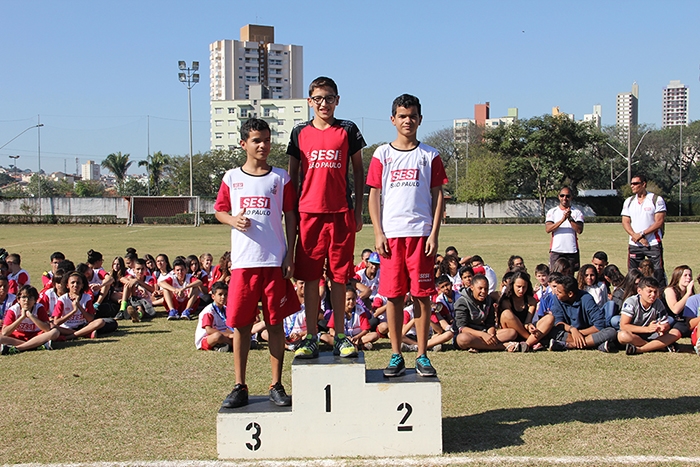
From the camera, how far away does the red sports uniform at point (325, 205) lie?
511cm

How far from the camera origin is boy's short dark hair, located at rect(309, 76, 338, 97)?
5.17 metres

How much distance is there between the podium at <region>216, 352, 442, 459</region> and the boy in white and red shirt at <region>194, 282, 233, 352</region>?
357 centimetres

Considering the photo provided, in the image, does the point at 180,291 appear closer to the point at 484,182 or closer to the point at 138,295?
the point at 138,295

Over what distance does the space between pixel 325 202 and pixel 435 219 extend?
0.89 metres

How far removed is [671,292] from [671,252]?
13.4 metres

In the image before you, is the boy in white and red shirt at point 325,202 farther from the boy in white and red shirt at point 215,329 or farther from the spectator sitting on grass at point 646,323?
the spectator sitting on grass at point 646,323

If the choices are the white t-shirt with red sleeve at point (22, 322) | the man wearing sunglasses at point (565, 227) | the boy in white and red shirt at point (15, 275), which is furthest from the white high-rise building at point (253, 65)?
the white t-shirt with red sleeve at point (22, 322)

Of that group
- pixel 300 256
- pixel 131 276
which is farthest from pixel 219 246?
pixel 300 256

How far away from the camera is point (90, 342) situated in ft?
28.8

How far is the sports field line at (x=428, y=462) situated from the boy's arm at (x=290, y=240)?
1.36 meters

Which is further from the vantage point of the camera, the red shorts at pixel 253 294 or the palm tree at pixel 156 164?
the palm tree at pixel 156 164

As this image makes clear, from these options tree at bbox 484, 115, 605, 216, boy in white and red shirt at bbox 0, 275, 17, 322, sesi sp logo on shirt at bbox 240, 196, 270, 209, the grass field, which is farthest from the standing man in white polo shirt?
tree at bbox 484, 115, 605, 216

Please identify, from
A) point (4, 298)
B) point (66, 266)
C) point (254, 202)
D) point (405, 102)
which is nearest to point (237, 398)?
point (254, 202)

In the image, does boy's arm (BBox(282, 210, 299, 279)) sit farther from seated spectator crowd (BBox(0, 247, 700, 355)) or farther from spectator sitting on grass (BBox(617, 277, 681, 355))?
spectator sitting on grass (BBox(617, 277, 681, 355))
